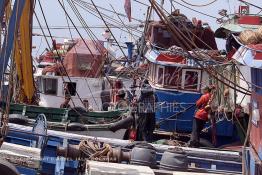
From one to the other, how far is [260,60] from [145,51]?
11206 millimetres

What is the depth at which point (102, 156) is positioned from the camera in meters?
9.40

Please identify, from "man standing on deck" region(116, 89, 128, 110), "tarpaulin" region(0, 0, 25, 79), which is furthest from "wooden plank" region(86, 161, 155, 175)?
"man standing on deck" region(116, 89, 128, 110)

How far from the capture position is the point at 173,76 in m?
16.7

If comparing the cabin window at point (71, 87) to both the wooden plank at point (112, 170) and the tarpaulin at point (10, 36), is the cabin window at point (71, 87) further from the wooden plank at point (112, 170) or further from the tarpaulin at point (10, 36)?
the wooden plank at point (112, 170)

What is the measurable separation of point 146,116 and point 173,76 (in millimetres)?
2007

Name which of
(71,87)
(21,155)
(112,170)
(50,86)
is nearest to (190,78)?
(71,87)

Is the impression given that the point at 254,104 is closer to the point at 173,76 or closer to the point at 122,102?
the point at 173,76

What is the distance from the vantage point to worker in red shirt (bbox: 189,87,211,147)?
14367 millimetres

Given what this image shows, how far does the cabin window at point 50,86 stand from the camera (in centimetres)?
2244

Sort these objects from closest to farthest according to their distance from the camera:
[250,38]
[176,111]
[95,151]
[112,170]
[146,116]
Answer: [112,170], [250,38], [95,151], [146,116], [176,111]

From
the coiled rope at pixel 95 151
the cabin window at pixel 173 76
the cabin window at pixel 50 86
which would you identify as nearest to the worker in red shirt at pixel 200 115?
the cabin window at pixel 173 76

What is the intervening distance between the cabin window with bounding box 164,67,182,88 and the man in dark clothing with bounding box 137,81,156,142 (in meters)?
1.48

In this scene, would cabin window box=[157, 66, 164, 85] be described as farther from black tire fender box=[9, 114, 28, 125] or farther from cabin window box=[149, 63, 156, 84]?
black tire fender box=[9, 114, 28, 125]

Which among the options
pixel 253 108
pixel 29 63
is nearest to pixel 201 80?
pixel 29 63
